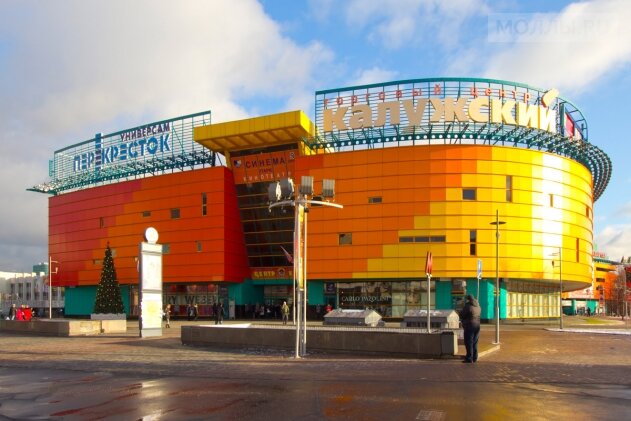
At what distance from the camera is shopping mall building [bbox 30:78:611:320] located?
52031 millimetres

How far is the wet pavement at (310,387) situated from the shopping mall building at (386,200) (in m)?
29.9

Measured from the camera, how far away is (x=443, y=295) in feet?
174

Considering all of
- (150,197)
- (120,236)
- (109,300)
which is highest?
(150,197)

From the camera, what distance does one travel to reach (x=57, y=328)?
3247 cm

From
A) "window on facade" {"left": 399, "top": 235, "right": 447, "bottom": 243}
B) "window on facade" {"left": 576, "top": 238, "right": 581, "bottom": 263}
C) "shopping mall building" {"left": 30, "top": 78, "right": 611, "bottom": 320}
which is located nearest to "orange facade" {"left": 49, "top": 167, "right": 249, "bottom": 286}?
"shopping mall building" {"left": 30, "top": 78, "right": 611, "bottom": 320}

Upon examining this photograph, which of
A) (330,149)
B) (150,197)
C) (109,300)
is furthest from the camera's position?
(150,197)

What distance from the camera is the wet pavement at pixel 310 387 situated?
9584 millimetres

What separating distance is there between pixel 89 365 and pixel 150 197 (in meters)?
49.5

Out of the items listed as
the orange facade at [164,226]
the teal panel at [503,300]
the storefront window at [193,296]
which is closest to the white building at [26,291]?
the orange facade at [164,226]

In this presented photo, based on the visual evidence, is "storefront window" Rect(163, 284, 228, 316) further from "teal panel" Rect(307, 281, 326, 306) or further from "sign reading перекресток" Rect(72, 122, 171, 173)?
"sign reading перекресток" Rect(72, 122, 171, 173)

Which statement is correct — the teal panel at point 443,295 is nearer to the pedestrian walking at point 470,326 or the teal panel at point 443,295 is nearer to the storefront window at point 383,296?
the storefront window at point 383,296

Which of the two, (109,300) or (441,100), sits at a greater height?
(441,100)

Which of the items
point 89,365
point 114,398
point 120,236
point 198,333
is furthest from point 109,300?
point 114,398

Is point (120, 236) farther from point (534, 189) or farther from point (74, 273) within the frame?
point (534, 189)
